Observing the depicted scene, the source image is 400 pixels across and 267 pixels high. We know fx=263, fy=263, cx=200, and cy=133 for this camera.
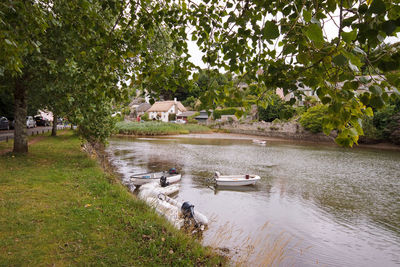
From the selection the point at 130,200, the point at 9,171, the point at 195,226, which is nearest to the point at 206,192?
the point at 195,226

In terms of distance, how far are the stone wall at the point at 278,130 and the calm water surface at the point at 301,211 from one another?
2587cm

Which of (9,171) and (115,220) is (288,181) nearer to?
(115,220)

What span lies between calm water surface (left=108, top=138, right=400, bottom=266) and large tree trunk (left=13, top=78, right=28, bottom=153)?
6202 millimetres

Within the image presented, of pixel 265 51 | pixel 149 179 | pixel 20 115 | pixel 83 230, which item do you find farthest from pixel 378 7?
pixel 20 115

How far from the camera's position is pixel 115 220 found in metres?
6.62

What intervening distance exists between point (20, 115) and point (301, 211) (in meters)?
15.2

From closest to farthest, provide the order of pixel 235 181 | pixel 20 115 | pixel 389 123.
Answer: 1. pixel 20 115
2. pixel 235 181
3. pixel 389 123

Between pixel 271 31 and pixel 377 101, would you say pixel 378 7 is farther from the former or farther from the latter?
Answer: pixel 271 31

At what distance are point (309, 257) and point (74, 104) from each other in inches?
423

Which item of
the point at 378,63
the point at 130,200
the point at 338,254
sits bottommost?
the point at 338,254

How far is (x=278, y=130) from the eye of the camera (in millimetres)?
55062

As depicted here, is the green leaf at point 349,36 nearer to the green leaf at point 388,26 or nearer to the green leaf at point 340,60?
the green leaf at point 340,60

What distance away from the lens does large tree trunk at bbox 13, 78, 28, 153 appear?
13609 millimetres

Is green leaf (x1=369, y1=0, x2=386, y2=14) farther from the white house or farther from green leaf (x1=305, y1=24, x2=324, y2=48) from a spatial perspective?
the white house
